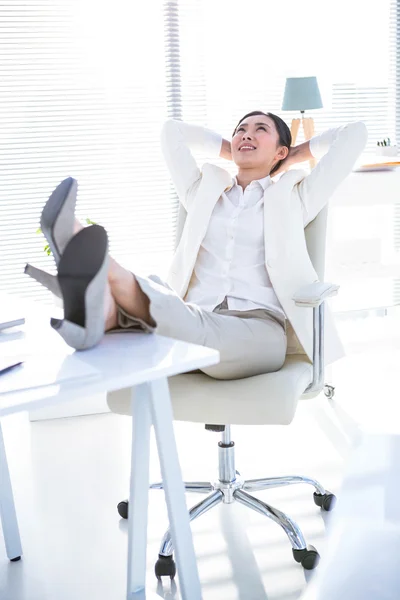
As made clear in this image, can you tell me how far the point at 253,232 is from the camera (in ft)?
7.97

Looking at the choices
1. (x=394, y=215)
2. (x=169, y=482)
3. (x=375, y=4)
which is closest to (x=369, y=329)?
(x=394, y=215)

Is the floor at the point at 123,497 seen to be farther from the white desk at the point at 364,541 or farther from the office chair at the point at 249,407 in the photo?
the white desk at the point at 364,541

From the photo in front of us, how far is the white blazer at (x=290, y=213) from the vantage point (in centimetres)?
232

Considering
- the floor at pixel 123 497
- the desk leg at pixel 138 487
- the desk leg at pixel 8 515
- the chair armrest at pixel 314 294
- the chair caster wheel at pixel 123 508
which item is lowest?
the floor at pixel 123 497

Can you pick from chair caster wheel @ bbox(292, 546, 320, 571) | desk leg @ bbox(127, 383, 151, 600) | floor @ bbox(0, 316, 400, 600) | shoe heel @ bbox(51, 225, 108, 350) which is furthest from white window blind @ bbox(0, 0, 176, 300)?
shoe heel @ bbox(51, 225, 108, 350)

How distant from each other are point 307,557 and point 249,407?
455mm

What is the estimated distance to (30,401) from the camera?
115 centimetres

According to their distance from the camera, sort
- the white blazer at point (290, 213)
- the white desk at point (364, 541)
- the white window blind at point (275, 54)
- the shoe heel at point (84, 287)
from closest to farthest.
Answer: the white desk at point (364, 541) < the shoe heel at point (84, 287) < the white blazer at point (290, 213) < the white window blind at point (275, 54)

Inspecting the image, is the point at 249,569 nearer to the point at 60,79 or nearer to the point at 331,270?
the point at 331,270

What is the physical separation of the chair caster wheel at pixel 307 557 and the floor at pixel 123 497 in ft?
0.09

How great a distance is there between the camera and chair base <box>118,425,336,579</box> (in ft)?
6.68

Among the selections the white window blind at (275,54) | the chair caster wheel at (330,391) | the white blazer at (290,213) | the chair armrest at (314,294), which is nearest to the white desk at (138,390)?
the chair armrest at (314,294)

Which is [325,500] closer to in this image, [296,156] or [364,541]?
[296,156]

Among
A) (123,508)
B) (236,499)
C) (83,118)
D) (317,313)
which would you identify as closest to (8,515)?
(123,508)
